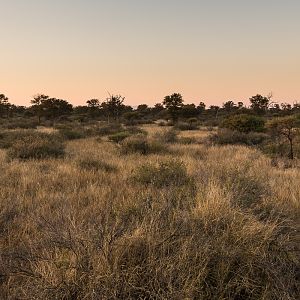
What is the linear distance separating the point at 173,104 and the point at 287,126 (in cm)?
3276

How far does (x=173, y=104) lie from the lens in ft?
153

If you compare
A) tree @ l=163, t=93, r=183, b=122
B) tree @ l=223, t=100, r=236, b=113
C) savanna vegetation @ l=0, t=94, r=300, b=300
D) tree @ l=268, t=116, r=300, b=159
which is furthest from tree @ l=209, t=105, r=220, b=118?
savanna vegetation @ l=0, t=94, r=300, b=300

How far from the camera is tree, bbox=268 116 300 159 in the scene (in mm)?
13985

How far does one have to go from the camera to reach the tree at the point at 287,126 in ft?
45.9

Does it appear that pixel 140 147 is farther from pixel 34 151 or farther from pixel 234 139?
pixel 234 139

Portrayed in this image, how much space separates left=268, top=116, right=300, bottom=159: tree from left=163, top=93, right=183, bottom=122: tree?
31647mm

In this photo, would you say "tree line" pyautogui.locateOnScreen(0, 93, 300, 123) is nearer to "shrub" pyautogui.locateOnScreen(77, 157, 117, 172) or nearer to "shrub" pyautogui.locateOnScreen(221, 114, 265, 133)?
"shrub" pyautogui.locateOnScreen(221, 114, 265, 133)

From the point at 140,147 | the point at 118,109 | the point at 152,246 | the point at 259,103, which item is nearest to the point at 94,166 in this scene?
the point at 140,147

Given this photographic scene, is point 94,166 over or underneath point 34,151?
underneath

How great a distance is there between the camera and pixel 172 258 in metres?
3.28

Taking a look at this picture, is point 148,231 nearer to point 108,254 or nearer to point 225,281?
point 108,254

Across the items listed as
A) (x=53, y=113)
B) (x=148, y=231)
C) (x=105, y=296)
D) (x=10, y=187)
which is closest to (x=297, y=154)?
(x=10, y=187)

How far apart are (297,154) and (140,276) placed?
11.9 m

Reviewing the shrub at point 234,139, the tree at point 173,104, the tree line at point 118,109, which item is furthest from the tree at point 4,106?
the shrub at point 234,139
